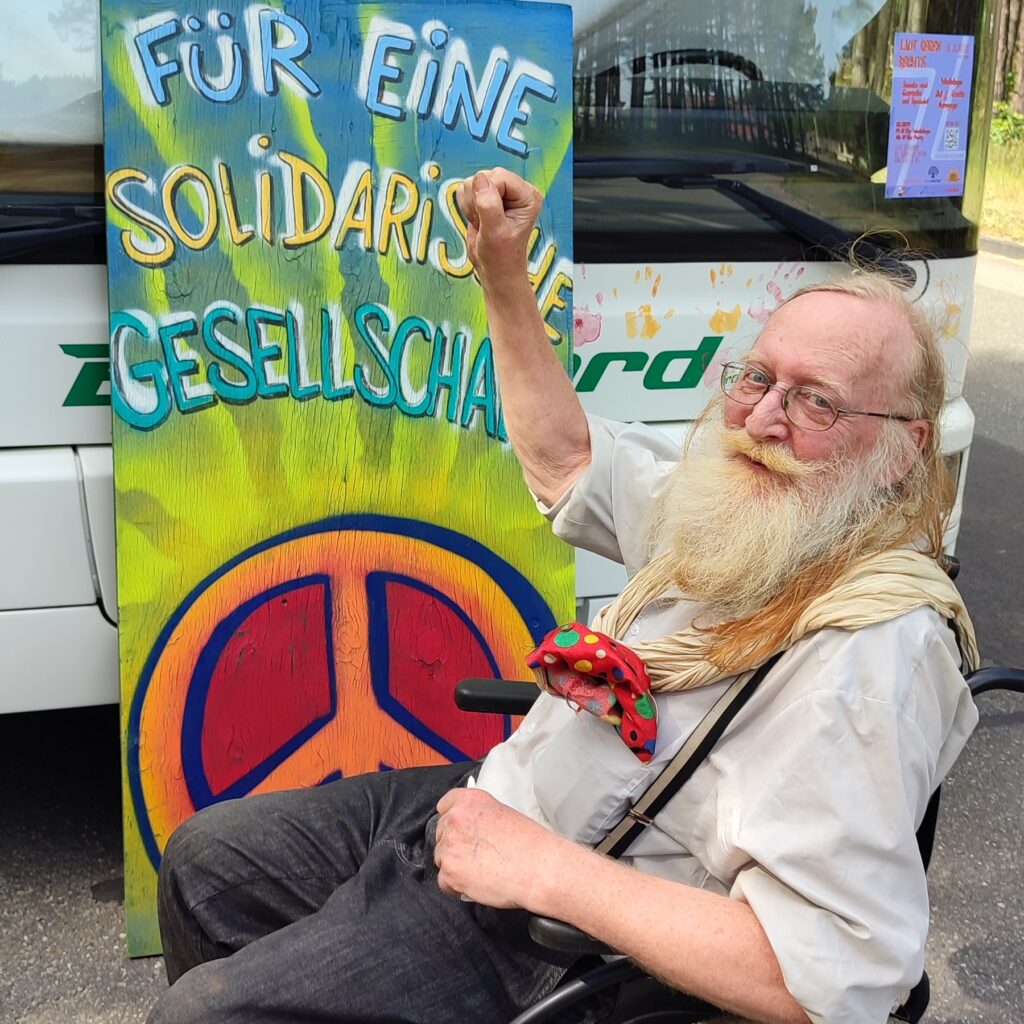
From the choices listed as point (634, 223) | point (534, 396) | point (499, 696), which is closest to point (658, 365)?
point (634, 223)

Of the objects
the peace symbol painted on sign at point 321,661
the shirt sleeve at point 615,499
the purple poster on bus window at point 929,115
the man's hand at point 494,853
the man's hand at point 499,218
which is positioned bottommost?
the peace symbol painted on sign at point 321,661

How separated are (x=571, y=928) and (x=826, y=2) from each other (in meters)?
2.04

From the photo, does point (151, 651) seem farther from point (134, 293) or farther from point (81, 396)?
point (134, 293)

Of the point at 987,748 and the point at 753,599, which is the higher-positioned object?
the point at 753,599

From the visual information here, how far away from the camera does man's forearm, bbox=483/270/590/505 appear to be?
2127 millimetres

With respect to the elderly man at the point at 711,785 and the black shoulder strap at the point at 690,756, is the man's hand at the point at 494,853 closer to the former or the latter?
the elderly man at the point at 711,785

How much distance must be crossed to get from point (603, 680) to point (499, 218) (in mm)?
715

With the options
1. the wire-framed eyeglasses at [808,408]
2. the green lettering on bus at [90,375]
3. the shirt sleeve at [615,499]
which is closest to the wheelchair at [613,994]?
the wire-framed eyeglasses at [808,408]

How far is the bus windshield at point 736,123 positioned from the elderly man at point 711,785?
73 centimetres

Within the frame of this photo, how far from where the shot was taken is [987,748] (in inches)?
141

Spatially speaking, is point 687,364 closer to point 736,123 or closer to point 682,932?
point 736,123

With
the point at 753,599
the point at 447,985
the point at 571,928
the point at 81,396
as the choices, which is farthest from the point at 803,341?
the point at 81,396

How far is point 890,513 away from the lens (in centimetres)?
175

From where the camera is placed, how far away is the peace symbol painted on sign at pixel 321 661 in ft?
8.50
